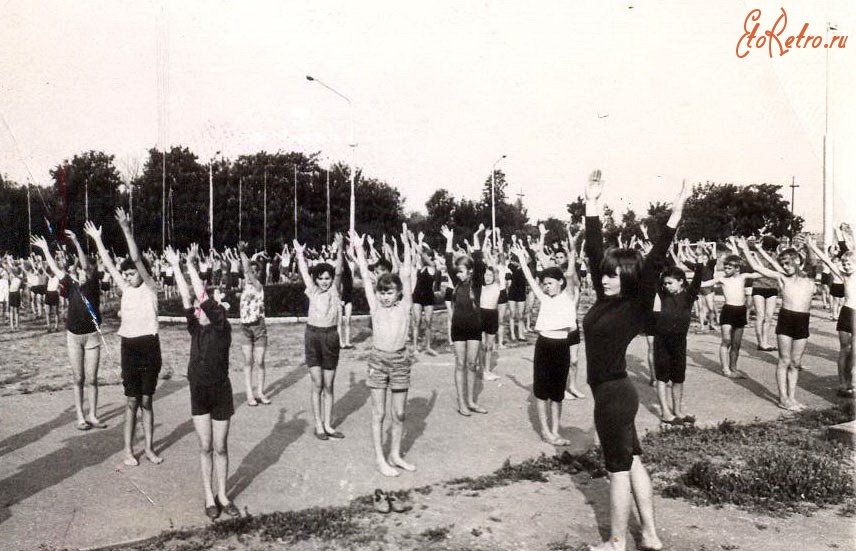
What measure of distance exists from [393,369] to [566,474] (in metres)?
1.79

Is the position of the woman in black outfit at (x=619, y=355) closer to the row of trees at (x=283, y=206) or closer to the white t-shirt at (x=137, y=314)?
Answer: the white t-shirt at (x=137, y=314)

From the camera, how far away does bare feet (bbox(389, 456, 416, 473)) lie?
621 cm

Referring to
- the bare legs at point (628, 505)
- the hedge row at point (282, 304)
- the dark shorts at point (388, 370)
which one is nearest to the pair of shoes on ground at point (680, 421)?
the dark shorts at point (388, 370)

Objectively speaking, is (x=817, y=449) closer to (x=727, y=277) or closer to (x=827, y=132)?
(x=727, y=277)

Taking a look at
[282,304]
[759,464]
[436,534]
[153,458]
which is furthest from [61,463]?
[282,304]

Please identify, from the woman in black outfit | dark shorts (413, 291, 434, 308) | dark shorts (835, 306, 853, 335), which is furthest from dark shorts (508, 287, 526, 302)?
the woman in black outfit

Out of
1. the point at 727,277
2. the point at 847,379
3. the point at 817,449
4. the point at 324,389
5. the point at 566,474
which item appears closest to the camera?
the point at 566,474

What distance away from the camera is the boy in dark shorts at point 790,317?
26.9 ft

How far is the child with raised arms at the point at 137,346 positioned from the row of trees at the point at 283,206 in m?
38.8

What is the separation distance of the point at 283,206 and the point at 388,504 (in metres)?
53.9

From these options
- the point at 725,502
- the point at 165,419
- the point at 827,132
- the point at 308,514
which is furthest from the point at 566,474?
the point at 827,132

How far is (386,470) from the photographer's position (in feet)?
20.0

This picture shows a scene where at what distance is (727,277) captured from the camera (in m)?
10.2

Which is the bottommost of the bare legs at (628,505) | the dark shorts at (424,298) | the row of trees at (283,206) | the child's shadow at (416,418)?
the child's shadow at (416,418)
